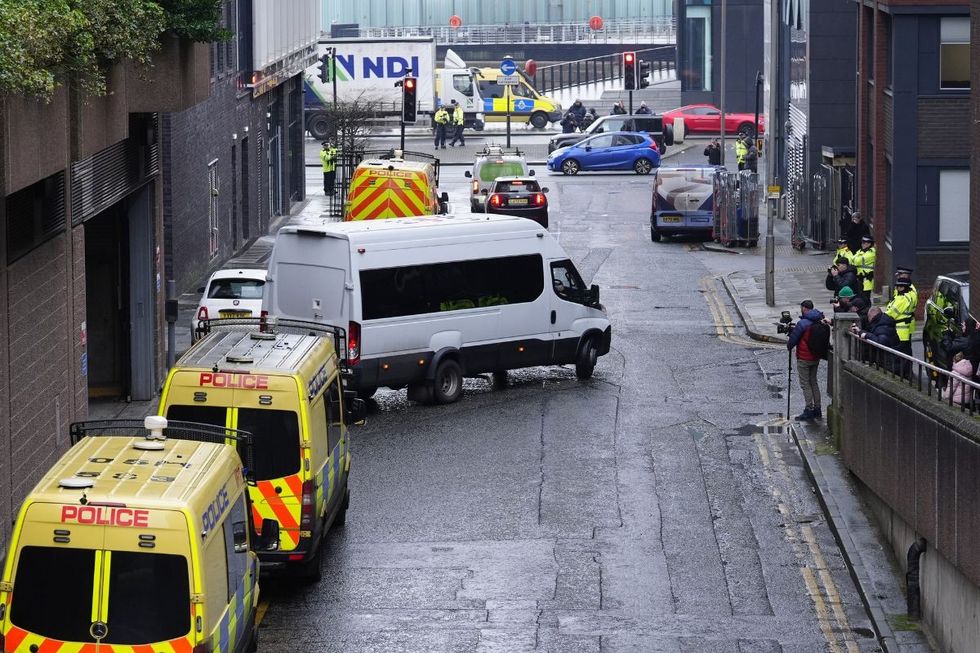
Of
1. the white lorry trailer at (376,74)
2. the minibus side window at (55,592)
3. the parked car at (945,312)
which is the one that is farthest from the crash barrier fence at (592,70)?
the minibus side window at (55,592)

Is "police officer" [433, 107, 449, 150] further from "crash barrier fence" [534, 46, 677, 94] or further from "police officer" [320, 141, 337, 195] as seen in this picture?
"crash barrier fence" [534, 46, 677, 94]

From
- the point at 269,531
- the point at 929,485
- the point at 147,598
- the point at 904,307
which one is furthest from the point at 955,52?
the point at 147,598

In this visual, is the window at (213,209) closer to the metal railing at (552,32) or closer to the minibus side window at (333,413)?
the minibus side window at (333,413)

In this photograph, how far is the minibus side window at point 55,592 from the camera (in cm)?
981

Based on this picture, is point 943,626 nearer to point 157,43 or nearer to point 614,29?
point 157,43

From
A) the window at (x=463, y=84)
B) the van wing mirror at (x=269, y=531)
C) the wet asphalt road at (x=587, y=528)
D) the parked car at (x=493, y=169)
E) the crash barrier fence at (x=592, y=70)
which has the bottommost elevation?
the wet asphalt road at (x=587, y=528)

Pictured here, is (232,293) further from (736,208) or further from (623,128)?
(623,128)

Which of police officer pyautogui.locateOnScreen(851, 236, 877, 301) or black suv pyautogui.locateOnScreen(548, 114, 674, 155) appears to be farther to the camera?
black suv pyautogui.locateOnScreen(548, 114, 674, 155)

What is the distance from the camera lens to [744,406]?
902 inches

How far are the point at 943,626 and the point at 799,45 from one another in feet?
105

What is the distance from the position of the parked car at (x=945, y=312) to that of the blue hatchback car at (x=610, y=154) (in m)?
34.1

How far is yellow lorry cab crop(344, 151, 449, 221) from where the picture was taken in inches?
1444

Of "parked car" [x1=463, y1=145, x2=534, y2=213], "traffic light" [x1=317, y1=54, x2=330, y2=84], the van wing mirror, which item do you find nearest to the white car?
the van wing mirror

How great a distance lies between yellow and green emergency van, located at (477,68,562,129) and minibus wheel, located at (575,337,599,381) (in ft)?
162
